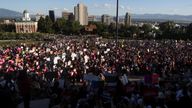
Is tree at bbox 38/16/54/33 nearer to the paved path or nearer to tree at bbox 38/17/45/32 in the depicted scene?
tree at bbox 38/17/45/32

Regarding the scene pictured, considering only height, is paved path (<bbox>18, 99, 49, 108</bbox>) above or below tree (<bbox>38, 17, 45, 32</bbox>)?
above

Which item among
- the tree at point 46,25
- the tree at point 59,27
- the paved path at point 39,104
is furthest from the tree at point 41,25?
the paved path at point 39,104

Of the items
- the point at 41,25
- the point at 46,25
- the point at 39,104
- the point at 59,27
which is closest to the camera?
the point at 39,104

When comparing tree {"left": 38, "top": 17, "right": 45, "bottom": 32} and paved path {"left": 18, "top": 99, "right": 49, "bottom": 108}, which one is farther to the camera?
tree {"left": 38, "top": 17, "right": 45, "bottom": 32}

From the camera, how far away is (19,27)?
7372 inches

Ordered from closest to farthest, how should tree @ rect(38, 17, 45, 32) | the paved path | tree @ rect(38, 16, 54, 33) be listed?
the paved path → tree @ rect(38, 16, 54, 33) → tree @ rect(38, 17, 45, 32)

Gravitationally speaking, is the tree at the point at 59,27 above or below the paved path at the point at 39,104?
below

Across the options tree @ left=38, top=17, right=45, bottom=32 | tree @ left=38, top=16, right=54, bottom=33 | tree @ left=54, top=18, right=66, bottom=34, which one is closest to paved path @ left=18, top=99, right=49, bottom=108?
tree @ left=38, top=16, right=54, bottom=33

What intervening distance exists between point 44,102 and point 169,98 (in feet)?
14.4

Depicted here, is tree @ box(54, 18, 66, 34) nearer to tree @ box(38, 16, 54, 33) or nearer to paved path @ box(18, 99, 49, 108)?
tree @ box(38, 16, 54, 33)

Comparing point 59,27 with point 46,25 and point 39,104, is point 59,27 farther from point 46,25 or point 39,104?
point 39,104

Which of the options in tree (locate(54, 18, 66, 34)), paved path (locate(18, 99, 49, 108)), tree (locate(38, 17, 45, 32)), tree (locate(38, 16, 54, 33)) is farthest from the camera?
tree (locate(38, 17, 45, 32))

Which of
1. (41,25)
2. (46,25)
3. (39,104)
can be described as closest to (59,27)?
(46,25)

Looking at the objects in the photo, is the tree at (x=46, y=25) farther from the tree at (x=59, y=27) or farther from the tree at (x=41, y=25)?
the tree at (x=59, y=27)
